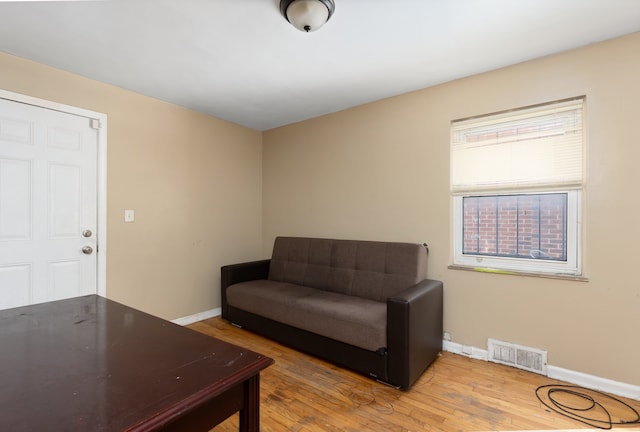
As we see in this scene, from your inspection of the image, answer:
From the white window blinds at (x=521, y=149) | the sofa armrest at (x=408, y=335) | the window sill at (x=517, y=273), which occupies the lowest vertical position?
the sofa armrest at (x=408, y=335)

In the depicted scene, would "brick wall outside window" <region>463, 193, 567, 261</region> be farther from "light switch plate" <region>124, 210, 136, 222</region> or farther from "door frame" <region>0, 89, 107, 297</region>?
"door frame" <region>0, 89, 107, 297</region>

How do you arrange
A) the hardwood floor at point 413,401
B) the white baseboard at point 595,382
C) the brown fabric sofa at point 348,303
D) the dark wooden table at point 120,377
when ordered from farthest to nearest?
1. the brown fabric sofa at point 348,303
2. the white baseboard at point 595,382
3. the hardwood floor at point 413,401
4. the dark wooden table at point 120,377

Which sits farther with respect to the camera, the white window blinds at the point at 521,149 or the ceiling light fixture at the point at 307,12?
the white window blinds at the point at 521,149

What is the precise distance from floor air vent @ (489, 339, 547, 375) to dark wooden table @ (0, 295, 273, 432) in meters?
2.21

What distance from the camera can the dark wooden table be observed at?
0.74 m

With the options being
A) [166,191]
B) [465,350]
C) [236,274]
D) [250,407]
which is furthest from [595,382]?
[166,191]

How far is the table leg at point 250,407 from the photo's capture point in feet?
3.27

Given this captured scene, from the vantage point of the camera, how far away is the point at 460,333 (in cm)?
264

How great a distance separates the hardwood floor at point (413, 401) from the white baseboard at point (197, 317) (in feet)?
4.47

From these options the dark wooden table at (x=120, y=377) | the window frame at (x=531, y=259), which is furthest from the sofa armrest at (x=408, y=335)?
the dark wooden table at (x=120, y=377)

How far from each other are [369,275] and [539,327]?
1.34m

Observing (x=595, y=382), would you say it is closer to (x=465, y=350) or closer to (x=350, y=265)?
(x=465, y=350)

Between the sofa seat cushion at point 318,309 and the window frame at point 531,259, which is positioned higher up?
the window frame at point 531,259

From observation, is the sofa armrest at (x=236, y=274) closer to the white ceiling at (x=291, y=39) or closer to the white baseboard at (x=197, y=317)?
the white baseboard at (x=197, y=317)
